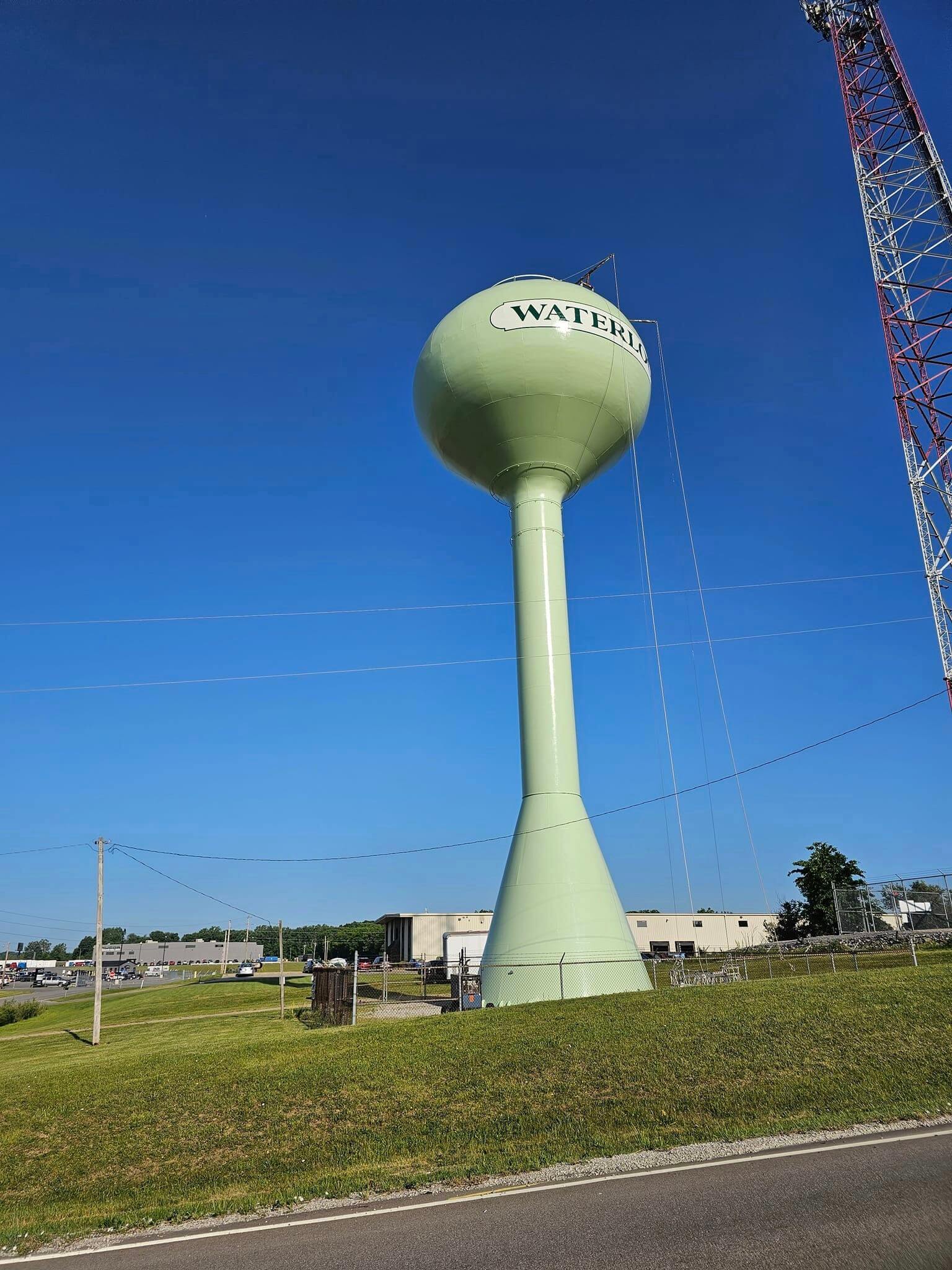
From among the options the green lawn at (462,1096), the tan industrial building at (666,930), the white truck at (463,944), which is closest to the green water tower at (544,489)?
the green lawn at (462,1096)

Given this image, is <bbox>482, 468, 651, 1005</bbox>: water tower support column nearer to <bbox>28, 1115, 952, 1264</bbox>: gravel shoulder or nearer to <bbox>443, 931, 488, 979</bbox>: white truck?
<bbox>28, 1115, 952, 1264</bbox>: gravel shoulder

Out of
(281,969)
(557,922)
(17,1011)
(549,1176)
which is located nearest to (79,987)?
(17,1011)

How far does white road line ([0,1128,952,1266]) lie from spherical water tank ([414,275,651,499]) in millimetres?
16938

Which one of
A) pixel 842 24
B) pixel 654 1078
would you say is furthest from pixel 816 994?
pixel 842 24

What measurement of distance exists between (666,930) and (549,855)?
42.8 meters

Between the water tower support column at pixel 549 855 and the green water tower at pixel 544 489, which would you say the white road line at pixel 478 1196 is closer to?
the water tower support column at pixel 549 855

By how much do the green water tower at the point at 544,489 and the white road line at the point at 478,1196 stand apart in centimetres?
1017

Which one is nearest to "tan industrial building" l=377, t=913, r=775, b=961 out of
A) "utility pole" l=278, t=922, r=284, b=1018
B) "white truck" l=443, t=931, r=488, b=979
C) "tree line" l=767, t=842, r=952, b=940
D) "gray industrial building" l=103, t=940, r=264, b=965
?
"tree line" l=767, t=842, r=952, b=940

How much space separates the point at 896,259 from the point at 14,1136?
41.1 m

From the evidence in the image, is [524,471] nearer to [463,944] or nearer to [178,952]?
[463,944]

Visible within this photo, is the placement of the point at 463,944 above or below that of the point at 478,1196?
above

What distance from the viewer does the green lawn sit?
30.0ft

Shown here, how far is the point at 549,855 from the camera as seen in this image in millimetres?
19141

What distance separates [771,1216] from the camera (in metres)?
6.53
